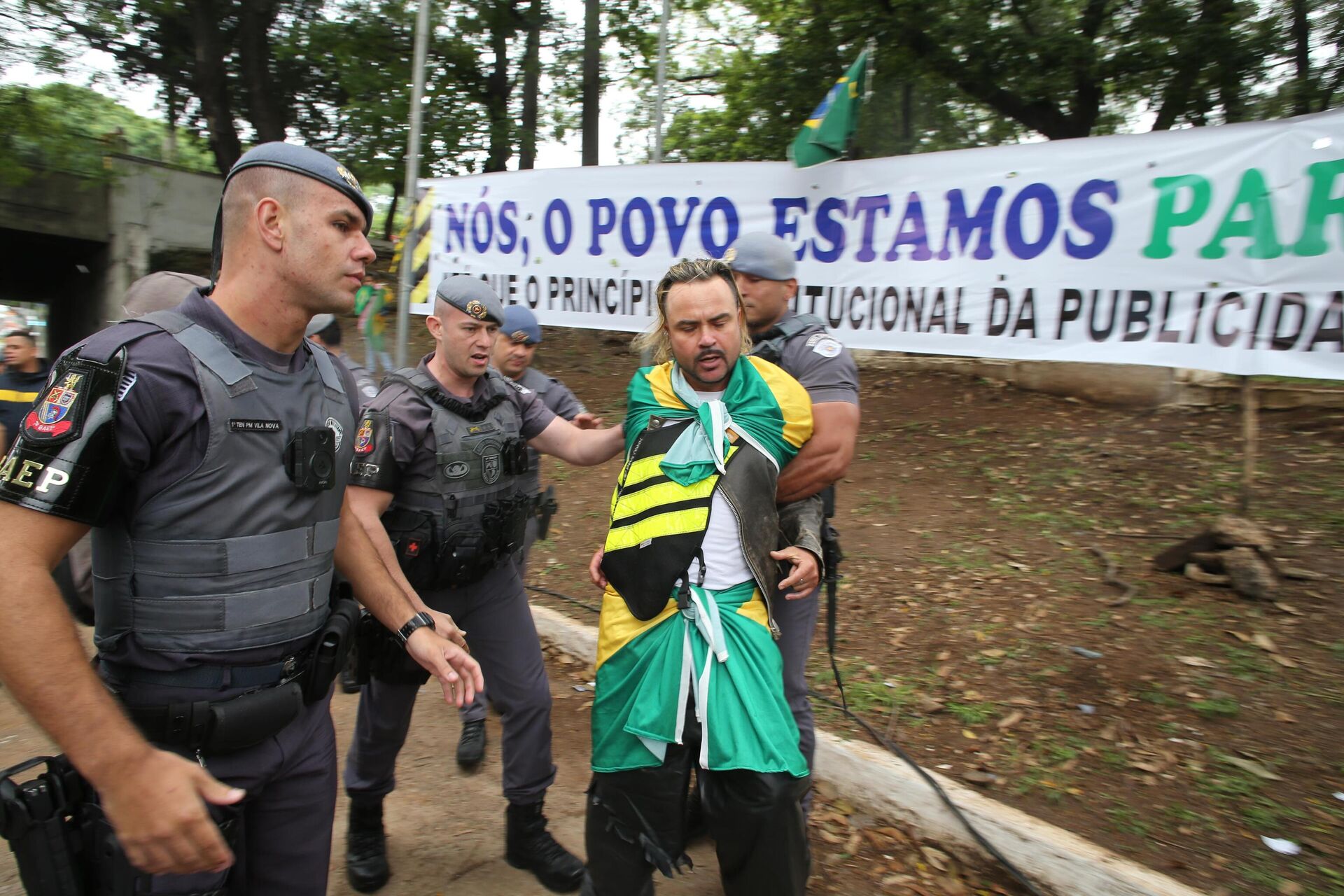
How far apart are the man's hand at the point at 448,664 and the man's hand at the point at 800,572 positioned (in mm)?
870

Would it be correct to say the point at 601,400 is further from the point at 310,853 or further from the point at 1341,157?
the point at 310,853

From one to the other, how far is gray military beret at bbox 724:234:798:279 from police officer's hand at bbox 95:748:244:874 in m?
2.22

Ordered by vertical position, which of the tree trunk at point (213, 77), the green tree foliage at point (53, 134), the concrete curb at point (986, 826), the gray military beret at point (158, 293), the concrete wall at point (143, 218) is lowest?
the concrete curb at point (986, 826)

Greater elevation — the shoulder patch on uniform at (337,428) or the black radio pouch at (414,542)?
the shoulder patch on uniform at (337,428)

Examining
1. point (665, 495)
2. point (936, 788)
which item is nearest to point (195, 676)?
point (665, 495)

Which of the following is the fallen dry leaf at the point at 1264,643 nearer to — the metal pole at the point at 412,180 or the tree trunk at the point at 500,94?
the metal pole at the point at 412,180

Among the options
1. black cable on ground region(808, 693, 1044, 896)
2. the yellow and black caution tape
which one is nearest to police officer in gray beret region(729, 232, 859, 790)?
black cable on ground region(808, 693, 1044, 896)

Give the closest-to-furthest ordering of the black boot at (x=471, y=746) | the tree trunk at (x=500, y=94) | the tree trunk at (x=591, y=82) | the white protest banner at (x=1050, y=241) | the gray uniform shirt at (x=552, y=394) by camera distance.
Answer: the black boot at (x=471, y=746), the white protest banner at (x=1050, y=241), the gray uniform shirt at (x=552, y=394), the tree trunk at (x=591, y=82), the tree trunk at (x=500, y=94)

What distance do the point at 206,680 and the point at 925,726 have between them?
2958mm

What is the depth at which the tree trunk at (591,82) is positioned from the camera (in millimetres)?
12828

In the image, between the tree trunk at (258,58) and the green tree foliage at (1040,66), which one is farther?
the tree trunk at (258,58)

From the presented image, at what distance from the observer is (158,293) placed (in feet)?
8.06

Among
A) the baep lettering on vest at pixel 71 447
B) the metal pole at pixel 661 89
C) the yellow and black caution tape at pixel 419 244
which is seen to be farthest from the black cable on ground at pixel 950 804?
the metal pole at pixel 661 89

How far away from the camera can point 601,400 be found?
9.95 metres
